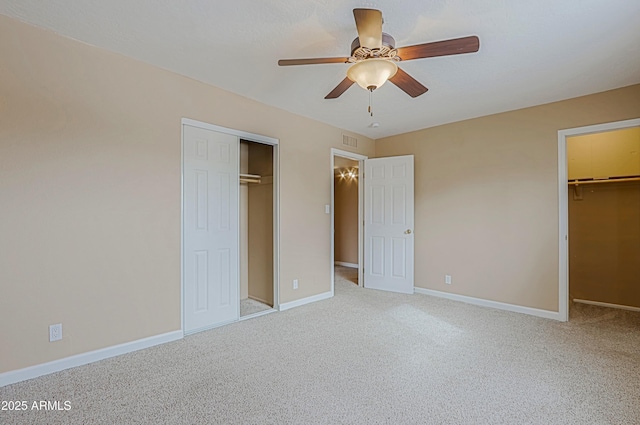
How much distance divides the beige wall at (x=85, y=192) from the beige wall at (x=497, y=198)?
3289mm

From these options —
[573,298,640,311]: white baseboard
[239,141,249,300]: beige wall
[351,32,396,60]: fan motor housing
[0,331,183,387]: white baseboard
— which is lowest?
[573,298,640,311]: white baseboard

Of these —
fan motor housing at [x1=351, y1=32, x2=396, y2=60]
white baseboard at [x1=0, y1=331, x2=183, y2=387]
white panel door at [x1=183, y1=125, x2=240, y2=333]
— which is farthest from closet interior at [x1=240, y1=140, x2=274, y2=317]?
fan motor housing at [x1=351, y1=32, x2=396, y2=60]

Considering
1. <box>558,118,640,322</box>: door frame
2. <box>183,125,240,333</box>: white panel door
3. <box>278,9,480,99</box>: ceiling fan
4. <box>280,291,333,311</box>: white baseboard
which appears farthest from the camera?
<box>280,291,333,311</box>: white baseboard

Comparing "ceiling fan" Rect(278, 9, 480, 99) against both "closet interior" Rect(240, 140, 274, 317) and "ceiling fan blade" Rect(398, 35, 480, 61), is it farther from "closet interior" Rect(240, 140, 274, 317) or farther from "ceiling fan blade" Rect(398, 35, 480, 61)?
"closet interior" Rect(240, 140, 274, 317)

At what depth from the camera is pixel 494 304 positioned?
412 cm

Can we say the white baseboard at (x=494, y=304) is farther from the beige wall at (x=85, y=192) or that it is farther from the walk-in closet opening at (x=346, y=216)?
the beige wall at (x=85, y=192)

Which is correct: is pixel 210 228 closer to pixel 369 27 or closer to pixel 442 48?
pixel 369 27

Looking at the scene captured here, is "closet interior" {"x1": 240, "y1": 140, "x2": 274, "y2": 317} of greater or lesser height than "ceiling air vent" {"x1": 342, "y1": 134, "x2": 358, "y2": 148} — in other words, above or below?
below

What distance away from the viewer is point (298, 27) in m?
2.24

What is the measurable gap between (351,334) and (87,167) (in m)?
2.84

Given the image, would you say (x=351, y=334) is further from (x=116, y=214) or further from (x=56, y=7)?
(x=56, y=7)

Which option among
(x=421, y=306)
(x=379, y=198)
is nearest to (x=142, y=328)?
(x=421, y=306)

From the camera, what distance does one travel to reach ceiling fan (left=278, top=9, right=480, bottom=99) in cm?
178

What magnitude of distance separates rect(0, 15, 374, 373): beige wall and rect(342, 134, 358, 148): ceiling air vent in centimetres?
214
